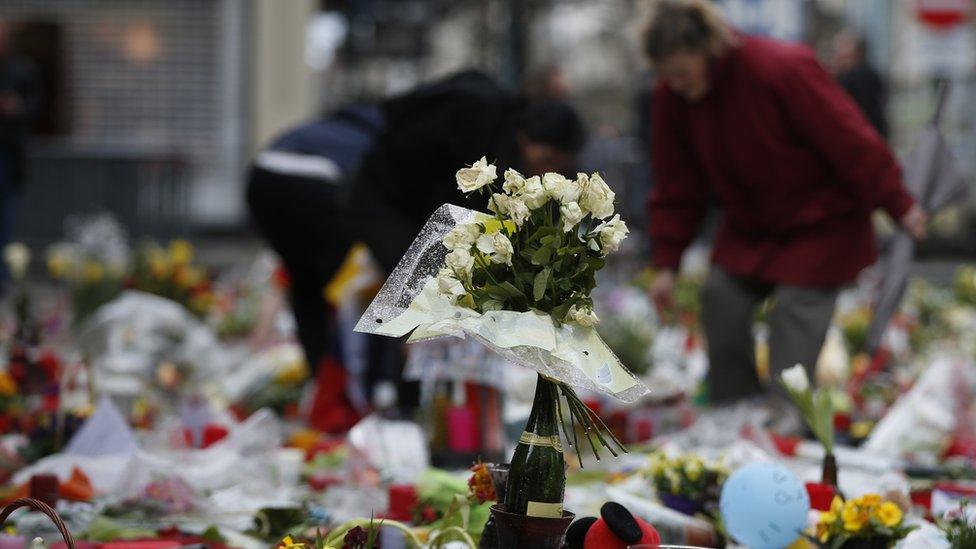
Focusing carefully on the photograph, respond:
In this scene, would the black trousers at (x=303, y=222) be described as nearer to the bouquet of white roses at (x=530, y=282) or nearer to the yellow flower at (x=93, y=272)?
the yellow flower at (x=93, y=272)

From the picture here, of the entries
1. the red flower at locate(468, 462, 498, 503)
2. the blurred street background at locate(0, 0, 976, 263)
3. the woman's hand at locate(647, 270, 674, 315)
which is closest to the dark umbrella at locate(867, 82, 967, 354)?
the woman's hand at locate(647, 270, 674, 315)

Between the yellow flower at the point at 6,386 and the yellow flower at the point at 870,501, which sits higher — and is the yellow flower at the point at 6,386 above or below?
below

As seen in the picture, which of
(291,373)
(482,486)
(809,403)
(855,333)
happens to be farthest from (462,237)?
(855,333)

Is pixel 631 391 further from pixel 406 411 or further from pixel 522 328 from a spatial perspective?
pixel 406 411

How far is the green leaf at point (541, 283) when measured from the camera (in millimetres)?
3232

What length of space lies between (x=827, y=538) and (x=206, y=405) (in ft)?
10.5

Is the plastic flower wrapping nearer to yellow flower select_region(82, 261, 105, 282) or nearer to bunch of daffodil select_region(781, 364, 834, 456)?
bunch of daffodil select_region(781, 364, 834, 456)

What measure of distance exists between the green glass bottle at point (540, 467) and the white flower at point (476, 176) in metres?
0.44

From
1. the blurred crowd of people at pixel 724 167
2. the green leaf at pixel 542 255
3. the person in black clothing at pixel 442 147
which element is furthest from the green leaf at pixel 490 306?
the blurred crowd of people at pixel 724 167

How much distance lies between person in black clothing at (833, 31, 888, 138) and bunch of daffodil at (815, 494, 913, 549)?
7.82 meters

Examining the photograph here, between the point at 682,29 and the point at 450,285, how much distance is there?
2946mm

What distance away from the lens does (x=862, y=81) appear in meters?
11.5

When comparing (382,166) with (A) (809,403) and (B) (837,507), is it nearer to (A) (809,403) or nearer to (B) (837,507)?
(A) (809,403)

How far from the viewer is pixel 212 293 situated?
11.4m
